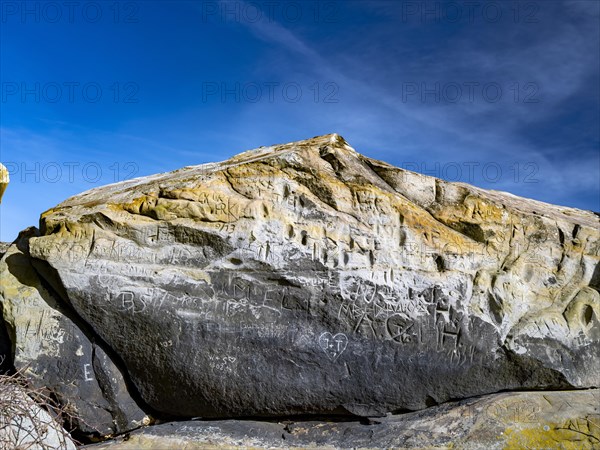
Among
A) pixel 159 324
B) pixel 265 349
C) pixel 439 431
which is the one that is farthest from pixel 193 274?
pixel 439 431

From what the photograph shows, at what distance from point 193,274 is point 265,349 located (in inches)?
38.8

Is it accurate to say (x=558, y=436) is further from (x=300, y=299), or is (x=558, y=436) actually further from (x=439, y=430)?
(x=300, y=299)

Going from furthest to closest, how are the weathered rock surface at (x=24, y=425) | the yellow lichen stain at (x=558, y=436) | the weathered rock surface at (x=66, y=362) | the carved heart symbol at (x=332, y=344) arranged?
the carved heart symbol at (x=332, y=344), the weathered rock surface at (x=66, y=362), the yellow lichen stain at (x=558, y=436), the weathered rock surface at (x=24, y=425)

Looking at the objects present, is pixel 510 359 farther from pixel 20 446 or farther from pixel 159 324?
pixel 20 446

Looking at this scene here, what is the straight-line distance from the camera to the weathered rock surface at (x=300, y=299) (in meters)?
5.66

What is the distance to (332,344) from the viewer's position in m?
5.71

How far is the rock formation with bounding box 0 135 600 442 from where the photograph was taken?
5.66 meters

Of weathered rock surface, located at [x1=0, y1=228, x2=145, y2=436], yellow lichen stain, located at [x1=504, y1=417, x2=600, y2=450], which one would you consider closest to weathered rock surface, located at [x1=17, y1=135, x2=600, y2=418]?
weathered rock surface, located at [x1=0, y1=228, x2=145, y2=436]

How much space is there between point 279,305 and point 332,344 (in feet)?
2.03

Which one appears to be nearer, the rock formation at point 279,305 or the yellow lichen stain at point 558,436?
the yellow lichen stain at point 558,436

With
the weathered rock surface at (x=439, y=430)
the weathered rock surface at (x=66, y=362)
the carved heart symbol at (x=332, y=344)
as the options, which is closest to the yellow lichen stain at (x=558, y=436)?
the weathered rock surface at (x=439, y=430)

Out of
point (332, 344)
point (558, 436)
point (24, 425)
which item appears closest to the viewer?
point (24, 425)

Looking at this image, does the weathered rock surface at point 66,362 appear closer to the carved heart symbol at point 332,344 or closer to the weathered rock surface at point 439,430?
the weathered rock surface at point 439,430

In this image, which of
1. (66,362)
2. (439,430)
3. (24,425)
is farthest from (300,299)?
(24,425)
